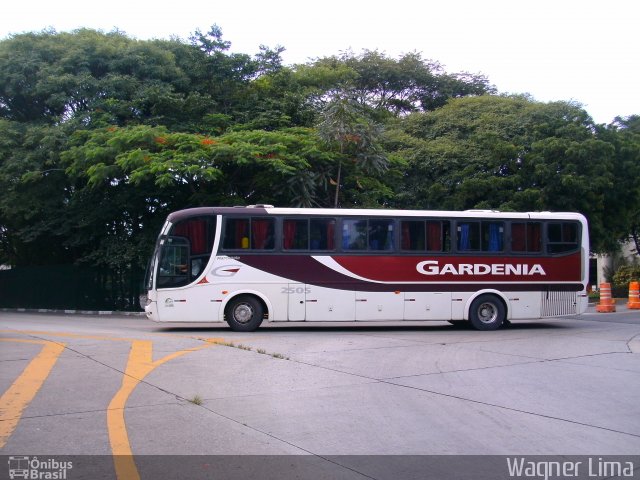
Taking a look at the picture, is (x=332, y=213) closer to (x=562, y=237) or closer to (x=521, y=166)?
(x=562, y=237)

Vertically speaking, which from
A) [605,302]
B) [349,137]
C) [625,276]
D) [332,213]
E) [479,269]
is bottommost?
[605,302]

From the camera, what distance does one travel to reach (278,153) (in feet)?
72.3

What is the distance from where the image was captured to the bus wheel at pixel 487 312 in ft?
59.9

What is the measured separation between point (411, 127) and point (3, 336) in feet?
73.6

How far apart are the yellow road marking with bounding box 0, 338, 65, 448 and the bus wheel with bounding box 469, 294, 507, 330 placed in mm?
10813

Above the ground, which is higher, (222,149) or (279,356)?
(222,149)

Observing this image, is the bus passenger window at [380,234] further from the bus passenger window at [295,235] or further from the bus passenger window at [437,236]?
the bus passenger window at [295,235]

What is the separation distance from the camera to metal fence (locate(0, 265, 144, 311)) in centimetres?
2808

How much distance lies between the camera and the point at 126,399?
28.1 ft

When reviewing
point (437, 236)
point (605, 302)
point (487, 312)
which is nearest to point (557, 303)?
point (487, 312)

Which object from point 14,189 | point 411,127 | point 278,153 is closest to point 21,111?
point 14,189

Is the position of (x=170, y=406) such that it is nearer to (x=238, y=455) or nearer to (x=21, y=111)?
(x=238, y=455)

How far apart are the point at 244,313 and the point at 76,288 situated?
15.4 meters

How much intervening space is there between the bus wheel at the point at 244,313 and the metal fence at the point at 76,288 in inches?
455
